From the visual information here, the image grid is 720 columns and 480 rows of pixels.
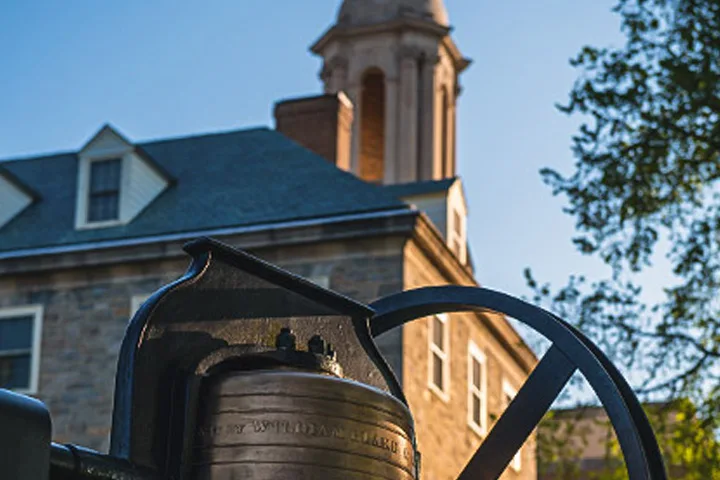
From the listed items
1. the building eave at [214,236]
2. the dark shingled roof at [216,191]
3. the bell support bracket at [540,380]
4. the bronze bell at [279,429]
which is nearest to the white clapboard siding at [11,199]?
the dark shingled roof at [216,191]

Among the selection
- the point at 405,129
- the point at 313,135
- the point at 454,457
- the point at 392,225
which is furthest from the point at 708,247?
the point at 405,129

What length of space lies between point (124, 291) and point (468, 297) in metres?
18.2

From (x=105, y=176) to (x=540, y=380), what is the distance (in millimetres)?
19976

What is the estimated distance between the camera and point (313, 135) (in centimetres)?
2623

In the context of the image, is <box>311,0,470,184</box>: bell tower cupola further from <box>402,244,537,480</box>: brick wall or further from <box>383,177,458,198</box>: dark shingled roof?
<box>383,177,458,198</box>: dark shingled roof

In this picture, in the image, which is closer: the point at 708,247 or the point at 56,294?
the point at 708,247

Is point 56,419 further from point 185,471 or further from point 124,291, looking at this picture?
point 185,471

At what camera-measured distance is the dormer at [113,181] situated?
2350 centimetres

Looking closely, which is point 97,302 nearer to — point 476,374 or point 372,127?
point 476,374

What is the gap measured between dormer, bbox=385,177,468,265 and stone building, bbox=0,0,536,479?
2 cm

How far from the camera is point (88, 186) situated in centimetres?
2397

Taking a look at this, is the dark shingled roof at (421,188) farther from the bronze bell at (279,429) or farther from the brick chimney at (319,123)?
the bronze bell at (279,429)

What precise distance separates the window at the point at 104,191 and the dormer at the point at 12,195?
1.41 m

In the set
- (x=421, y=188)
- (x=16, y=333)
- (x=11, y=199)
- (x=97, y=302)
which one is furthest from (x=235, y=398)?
(x=11, y=199)
